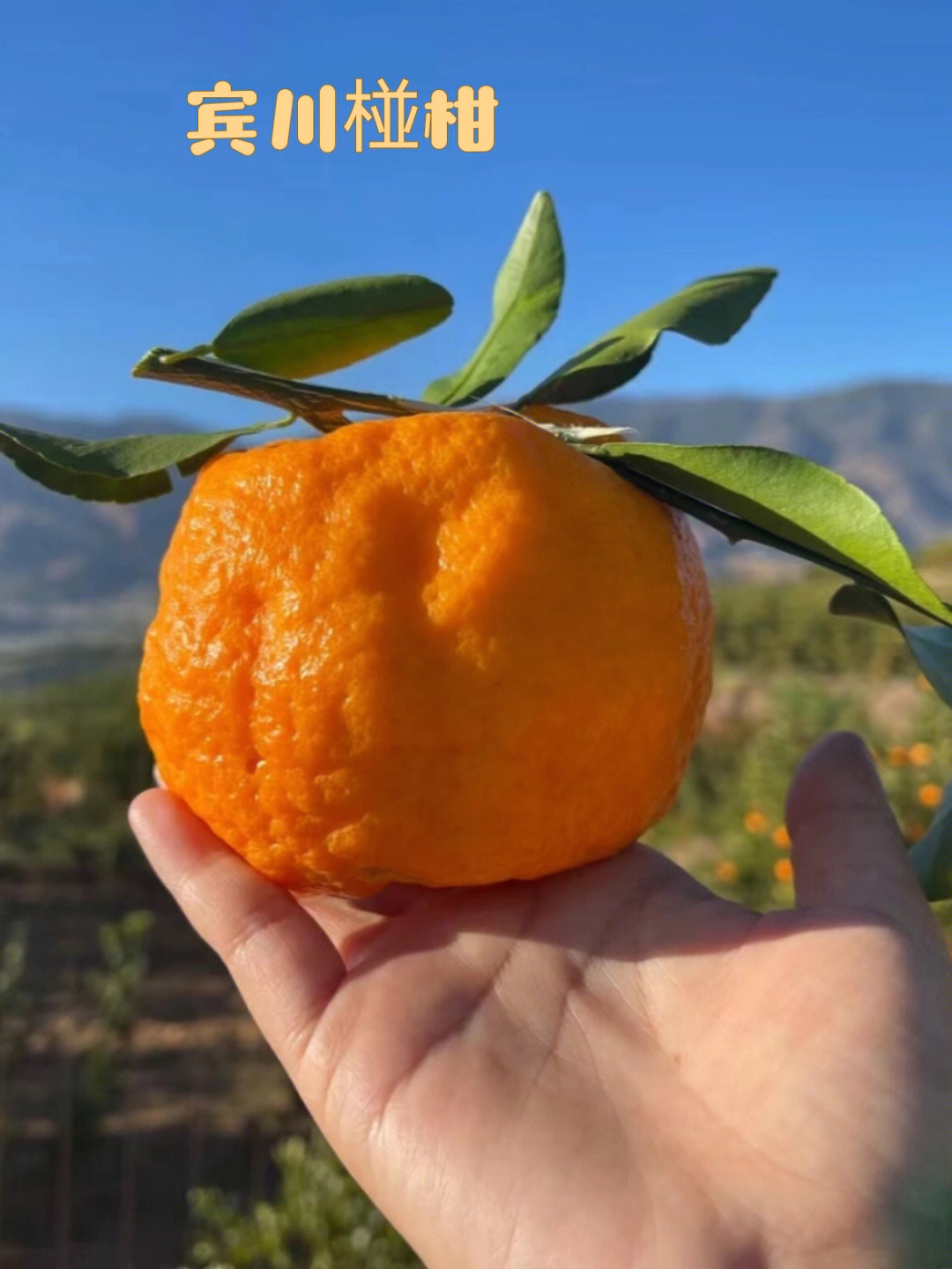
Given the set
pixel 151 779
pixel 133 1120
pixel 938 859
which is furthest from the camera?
pixel 151 779

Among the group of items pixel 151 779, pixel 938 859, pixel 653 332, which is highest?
pixel 653 332

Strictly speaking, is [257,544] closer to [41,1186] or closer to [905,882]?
[905,882]

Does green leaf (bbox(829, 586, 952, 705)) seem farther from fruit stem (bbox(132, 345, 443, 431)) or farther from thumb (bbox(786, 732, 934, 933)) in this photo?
fruit stem (bbox(132, 345, 443, 431))

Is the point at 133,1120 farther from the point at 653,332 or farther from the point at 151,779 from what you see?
the point at 653,332

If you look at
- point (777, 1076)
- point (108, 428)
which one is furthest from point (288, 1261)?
point (108, 428)

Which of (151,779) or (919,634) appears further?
(151,779)

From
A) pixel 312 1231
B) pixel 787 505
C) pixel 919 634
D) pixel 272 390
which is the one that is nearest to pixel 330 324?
pixel 272 390

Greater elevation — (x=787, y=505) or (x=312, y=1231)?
(x=787, y=505)
